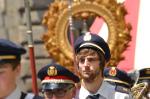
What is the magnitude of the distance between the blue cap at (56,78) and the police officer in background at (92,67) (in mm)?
63

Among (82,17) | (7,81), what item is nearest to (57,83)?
(7,81)

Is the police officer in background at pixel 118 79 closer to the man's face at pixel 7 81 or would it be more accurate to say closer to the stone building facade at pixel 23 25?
the man's face at pixel 7 81

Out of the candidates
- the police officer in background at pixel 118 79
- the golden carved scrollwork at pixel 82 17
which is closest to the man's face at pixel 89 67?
the police officer in background at pixel 118 79

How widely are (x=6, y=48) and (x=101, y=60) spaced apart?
2.32 feet

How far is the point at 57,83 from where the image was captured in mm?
4230

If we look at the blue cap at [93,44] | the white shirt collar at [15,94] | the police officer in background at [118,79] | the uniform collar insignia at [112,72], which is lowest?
the police officer in background at [118,79]

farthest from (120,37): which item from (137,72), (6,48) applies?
(6,48)

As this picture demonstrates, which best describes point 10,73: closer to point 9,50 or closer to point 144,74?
point 9,50

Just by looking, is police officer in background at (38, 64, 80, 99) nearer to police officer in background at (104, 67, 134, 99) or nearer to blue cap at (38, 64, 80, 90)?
blue cap at (38, 64, 80, 90)

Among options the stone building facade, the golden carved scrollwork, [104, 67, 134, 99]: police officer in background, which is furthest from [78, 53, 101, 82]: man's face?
the stone building facade

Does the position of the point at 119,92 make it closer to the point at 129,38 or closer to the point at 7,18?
the point at 129,38

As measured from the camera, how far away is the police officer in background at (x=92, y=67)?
4.27 metres

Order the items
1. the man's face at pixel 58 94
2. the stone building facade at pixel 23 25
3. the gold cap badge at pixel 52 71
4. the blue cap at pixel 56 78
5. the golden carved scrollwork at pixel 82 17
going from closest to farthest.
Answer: the man's face at pixel 58 94, the blue cap at pixel 56 78, the gold cap badge at pixel 52 71, the golden carved scrollwork at pixel 82 17, the stone building facade at pixel 23 25

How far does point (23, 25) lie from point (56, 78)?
315 inches
